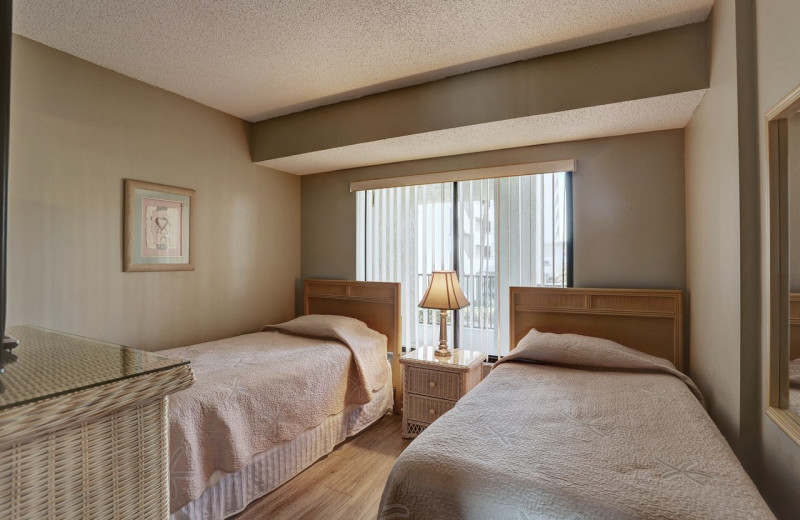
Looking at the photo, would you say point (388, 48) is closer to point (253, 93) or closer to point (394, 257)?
point (253, 93)

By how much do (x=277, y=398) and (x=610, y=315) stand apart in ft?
6.99

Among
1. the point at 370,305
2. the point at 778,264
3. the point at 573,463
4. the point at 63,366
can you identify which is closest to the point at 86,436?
the point at 63,366

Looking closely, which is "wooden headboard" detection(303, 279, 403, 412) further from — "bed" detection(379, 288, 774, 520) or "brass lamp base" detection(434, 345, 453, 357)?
"bed" detection(379, 288, 774, 520)

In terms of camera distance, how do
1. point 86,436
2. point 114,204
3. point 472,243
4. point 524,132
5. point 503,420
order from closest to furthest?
1. point 86,436
2. point 503,420
3. point 114,204
4. point 524,132
5. point 472,243

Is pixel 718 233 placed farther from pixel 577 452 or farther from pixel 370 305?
pixel 370 305

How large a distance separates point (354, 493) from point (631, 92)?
2.64 m

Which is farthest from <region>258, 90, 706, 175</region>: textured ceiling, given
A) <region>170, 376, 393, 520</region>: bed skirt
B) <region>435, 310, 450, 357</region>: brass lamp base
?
<region>170, 376, 393, 520</region>: bed skirt

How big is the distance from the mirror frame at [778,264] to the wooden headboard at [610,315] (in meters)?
1.11

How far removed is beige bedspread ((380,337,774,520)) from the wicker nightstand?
2.76ft

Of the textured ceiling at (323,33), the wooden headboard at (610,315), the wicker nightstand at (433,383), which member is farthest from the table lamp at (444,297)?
the textured ceiling at (323,33)

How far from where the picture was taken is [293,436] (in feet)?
7.47

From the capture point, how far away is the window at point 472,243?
285 centimetres

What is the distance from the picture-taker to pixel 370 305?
3.47 meters

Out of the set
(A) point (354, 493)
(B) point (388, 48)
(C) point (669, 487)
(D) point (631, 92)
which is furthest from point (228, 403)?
(D) point (631, 92)
